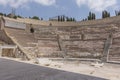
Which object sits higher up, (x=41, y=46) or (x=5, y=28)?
(x=5, y=28)

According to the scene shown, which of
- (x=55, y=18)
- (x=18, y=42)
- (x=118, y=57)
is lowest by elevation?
(x=118, y=57)

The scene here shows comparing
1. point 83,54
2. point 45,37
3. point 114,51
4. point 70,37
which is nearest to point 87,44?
point 83,54

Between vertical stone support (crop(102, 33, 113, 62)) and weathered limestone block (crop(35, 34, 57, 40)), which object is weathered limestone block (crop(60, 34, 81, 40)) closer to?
weathered limestone block (crop(35, 34, 57, 40))

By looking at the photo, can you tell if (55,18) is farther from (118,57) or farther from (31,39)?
(118,57)

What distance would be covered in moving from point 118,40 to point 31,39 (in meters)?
11.6

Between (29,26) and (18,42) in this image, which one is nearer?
(18,42)

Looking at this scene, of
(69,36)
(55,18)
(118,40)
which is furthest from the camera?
(55,18)

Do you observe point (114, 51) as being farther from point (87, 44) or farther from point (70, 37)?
point (70, 37)

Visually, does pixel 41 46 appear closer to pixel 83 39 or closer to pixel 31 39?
pixel 31 39

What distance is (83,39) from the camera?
1052 inches

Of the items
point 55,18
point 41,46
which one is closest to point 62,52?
point 41,46

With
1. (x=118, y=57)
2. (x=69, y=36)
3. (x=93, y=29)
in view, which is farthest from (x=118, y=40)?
(x=69, y=36)

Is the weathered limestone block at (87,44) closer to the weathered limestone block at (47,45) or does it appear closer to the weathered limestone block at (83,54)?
the weathered limestone block at (83,54)

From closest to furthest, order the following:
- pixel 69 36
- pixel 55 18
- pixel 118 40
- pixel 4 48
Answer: pixel 4 48
pixel 118 40
pixel 69 36
pixel 55 18
